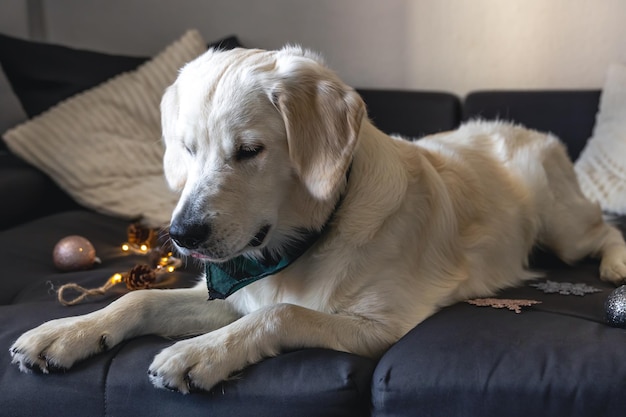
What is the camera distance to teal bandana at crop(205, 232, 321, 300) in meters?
1.68

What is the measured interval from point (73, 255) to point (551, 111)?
6.90ft

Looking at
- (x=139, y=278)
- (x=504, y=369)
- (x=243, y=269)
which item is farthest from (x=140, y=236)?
(x=504, y=369)

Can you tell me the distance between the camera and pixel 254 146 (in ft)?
4.96

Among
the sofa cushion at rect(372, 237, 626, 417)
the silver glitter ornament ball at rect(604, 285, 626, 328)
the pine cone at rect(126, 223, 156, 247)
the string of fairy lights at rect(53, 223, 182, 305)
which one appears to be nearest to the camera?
the sofa cushion at rect(372, 237, 626, 417)

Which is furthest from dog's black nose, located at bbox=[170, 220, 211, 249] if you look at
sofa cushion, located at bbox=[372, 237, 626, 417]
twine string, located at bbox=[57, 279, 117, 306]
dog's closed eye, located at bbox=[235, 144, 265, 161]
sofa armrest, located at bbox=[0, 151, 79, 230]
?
sofa armrest, located at bbox=[0, 151, 79, 230]

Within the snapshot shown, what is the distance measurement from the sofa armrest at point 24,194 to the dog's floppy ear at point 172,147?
1000 mm

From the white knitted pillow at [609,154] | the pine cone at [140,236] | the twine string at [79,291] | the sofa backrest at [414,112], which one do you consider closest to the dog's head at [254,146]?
the twine string at [79,291]

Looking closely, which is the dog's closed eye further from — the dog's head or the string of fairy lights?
the string of fairy lights

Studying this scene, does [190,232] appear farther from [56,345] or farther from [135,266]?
[135,266]

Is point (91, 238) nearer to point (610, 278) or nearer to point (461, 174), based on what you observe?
point (461, 174)

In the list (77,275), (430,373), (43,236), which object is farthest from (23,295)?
(430,373)

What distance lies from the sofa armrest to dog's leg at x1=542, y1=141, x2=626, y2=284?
5.96 ft

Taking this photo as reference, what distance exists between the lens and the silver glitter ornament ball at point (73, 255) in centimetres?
221

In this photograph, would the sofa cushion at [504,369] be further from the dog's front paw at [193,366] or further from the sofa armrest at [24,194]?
the sofa armrest at [24,194]
